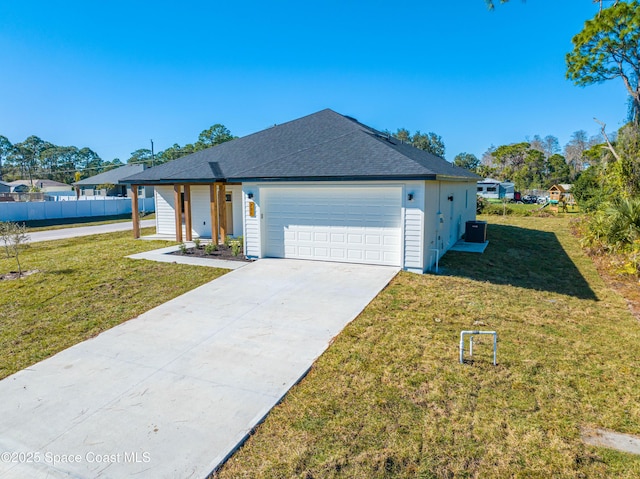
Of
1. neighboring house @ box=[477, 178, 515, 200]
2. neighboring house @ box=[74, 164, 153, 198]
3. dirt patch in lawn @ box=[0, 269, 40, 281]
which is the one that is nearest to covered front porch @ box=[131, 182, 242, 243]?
dirt patch in lawn @ box=[0, 269, 40, 281]

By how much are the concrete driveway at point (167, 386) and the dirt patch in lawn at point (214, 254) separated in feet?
11.8

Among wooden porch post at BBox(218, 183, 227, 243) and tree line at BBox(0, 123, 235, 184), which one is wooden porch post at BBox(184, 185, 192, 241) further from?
tree line at BBox(0, 123, 235, 184)

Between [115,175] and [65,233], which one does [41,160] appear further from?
[65,233]

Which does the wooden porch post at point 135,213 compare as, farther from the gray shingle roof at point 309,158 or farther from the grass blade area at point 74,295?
the grass blade area at point 74,295

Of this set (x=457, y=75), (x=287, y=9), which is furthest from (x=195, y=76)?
(x=457, y=75)

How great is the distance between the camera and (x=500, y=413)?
409cm

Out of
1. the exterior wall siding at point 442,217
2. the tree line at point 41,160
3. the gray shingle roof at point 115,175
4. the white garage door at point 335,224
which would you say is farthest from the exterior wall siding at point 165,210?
the tree line at point 41,160

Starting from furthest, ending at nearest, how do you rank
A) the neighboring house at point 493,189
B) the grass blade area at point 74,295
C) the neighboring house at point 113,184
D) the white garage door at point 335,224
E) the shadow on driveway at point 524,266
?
the neighboring house at point 493,189 → the neighboring house at point 113,184 → the white garage door at point 335,224 → the shadow on driveway at point 524,266 → the grass blade area at point 74,295

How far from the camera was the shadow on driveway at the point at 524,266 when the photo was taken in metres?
9.52

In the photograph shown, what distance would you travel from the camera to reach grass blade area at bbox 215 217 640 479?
133 inches

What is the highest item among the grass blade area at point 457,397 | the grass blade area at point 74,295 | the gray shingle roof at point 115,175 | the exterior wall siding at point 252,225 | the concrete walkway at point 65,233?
the gray shingle roof at point 115,175

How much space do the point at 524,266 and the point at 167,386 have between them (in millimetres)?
10717

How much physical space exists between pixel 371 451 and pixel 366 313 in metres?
3.66

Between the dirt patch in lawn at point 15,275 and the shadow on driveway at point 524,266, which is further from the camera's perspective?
the dirt patch in lawn at point 15,275
